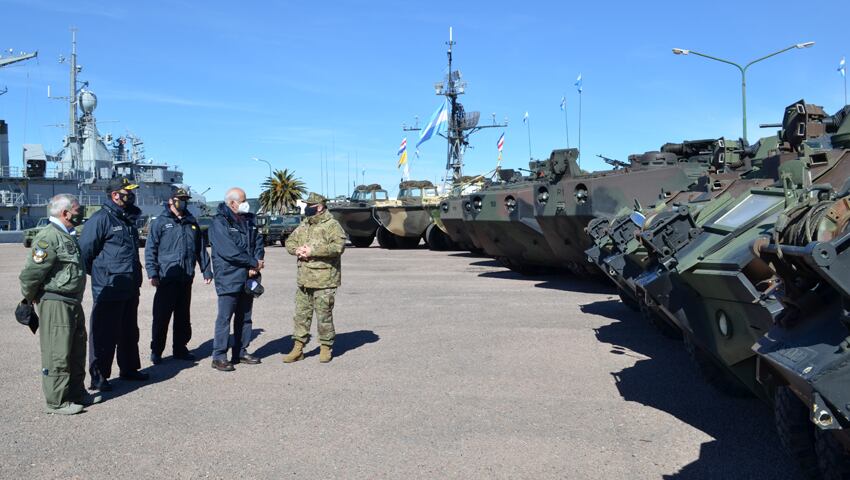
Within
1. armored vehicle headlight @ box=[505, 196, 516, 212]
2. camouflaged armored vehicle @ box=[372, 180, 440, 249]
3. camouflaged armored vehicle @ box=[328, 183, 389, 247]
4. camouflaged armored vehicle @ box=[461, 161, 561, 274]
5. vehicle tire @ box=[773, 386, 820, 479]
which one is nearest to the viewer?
vehicle tire @ box=[773, 386, 820, 479]

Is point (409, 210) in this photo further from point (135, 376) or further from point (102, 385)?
point (102, 385)

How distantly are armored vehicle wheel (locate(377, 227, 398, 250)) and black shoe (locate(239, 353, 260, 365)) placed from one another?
21.7 metres

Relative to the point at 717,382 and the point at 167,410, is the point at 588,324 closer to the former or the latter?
the point at 717,382

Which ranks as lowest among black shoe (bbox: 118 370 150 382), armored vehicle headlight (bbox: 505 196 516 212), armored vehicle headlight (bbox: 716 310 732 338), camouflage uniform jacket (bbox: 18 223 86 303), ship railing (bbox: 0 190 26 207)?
black shoe (bbox: 118 370 150 382)

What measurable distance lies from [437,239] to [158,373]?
67.7ft

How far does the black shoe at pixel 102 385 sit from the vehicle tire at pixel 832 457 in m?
5.04

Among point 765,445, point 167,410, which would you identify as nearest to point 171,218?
point 167,410

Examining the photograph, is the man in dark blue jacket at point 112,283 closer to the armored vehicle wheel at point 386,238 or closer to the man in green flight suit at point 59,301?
the man in green flight suit at point 59,301

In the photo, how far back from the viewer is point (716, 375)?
620cm

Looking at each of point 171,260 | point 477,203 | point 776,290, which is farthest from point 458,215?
point 776,290

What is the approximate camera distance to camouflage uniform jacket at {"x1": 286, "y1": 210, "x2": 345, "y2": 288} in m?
7.51

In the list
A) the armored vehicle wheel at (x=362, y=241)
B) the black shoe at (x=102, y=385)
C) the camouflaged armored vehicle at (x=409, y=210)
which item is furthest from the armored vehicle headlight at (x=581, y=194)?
the armored vehicle wheel at (x=362, y=241)

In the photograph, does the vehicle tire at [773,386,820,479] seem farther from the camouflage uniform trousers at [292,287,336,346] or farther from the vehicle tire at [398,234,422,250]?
the vehicle tire at [398,234,422,250]

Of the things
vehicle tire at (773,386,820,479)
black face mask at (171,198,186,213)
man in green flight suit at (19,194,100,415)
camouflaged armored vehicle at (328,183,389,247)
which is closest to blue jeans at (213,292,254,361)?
black face mask at (171,198,186,213)
